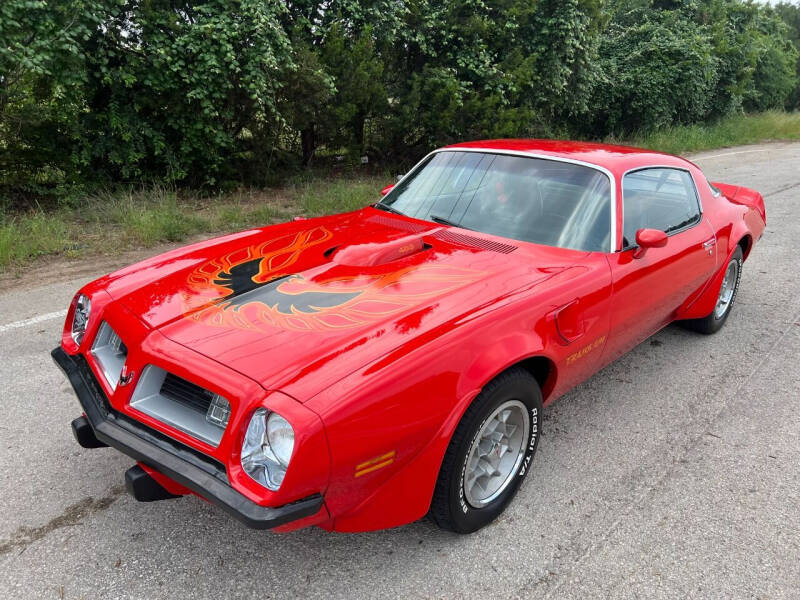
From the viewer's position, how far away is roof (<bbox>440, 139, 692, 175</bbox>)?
3.47 meters

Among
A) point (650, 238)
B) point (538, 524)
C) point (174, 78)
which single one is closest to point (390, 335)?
point (538, 524)

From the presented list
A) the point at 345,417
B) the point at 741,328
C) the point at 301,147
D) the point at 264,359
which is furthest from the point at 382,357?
the point at 301,147

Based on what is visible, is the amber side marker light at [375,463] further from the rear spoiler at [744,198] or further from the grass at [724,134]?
the grass at [724,134]

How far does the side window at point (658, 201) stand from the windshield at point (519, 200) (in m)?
0.19

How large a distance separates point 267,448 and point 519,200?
→ 209 cm

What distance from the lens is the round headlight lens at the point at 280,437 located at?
1.85m

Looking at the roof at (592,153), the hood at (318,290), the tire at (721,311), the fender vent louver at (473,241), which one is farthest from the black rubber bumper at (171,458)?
the tire at (721,311)

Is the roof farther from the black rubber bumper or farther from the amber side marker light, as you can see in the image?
the black rubber bumper

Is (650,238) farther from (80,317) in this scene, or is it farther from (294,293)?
(80,317)

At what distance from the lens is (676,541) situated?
2.44 m

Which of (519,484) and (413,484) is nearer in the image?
(413,484)

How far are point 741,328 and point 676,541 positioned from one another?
8.84ft

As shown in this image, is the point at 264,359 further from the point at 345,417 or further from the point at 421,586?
the point at 421,586

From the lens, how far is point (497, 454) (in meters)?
2.58
